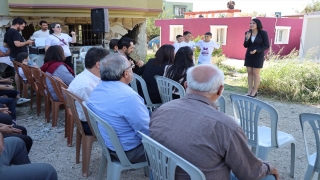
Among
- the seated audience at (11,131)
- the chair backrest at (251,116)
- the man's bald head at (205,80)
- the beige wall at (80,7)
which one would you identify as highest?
the beige wall at (80,7)

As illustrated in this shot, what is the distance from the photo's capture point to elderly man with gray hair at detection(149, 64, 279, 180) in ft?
→ 4.42

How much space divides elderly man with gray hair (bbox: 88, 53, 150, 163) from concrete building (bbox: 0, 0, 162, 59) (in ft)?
19.4

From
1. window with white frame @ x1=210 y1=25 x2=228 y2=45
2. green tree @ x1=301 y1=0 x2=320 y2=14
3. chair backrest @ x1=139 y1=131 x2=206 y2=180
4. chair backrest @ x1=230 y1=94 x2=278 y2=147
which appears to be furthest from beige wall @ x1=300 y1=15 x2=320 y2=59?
chair backrest @ x1=139 y1=131 x2=206 y2=180

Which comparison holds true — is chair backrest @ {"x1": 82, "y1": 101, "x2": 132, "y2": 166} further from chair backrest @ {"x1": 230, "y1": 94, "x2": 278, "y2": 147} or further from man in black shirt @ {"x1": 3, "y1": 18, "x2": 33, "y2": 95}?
man in black shirt @ {"x1": 3, "y1": 18, "x2": 33, "y2": 95}

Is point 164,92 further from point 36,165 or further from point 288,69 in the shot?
point 288,69

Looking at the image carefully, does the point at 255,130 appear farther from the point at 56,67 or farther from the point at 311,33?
the point at 311,33

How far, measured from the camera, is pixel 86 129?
8.52 ft

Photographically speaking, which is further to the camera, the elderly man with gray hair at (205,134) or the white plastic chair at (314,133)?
the white plastic chair at (314,133)

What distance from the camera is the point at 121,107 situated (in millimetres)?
1916

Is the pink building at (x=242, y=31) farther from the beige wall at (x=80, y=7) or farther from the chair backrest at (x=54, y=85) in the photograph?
the chair backrest at (x=54, y=85)

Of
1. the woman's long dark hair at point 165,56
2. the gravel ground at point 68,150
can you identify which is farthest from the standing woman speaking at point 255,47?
the woman's long dark hair at point 165,56

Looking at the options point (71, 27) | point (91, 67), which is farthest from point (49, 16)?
point (91, 67)

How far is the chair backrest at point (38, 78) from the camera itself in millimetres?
3917

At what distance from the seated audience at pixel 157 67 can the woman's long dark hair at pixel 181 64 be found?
9.1 inches
